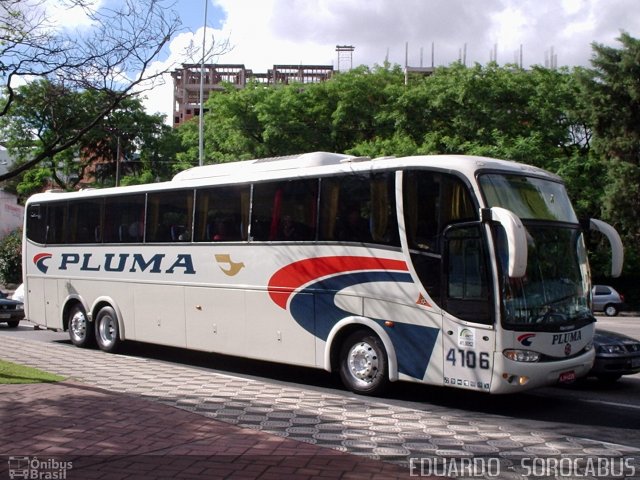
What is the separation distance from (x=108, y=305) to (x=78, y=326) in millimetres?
1262

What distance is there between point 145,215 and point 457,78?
77.2ft

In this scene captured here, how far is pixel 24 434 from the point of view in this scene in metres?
6.98

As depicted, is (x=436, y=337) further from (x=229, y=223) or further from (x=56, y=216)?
(x=56, y=216)

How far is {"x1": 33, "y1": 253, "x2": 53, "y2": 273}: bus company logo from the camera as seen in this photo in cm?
1657

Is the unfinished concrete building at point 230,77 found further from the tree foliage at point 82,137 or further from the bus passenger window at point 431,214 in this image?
the bus passenger window at point 431,214

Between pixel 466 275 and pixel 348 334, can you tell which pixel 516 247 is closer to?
pixel 466 275

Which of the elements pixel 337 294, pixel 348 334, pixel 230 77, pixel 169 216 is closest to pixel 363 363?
pixel 348 334

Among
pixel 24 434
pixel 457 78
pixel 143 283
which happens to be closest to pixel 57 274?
pixel 143 283

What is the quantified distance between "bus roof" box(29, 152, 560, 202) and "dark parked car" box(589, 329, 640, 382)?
281 cm

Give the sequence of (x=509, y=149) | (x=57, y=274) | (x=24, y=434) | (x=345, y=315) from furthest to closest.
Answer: (x=509, y=149) → (x=57, y=274) → (x=345, y=315) → (x=24, y=434)

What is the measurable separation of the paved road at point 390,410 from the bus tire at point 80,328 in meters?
1.95

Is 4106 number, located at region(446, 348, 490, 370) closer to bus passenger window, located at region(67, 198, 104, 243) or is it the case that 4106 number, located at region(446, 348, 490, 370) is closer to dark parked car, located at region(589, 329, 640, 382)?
dark parked car, located at region(589, 329, 640, 382)

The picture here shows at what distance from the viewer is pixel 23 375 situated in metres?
10.5

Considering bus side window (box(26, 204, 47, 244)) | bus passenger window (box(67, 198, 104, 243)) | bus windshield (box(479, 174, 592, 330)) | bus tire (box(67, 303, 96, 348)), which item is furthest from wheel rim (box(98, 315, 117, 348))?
bus windshield (box(479, 174, 592, 330))
